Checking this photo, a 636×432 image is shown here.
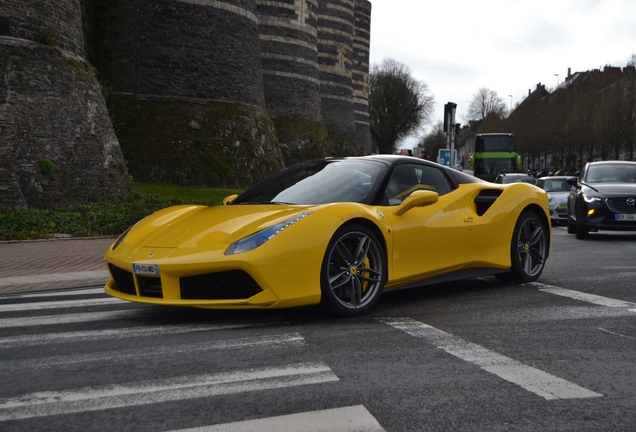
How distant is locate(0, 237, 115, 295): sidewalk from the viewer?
30.2 ft

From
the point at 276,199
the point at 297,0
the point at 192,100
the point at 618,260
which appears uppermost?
the point at 297,0

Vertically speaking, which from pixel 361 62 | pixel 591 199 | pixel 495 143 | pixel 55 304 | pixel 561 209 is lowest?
pixel 561 209

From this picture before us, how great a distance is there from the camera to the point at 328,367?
4.46m

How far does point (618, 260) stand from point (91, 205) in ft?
40.3

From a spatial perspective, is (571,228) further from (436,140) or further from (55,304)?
(436,140)

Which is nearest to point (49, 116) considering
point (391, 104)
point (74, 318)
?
point (74, 318)

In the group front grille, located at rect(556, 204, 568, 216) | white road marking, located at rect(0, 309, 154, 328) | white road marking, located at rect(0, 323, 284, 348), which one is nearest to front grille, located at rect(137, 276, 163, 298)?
white road marking, located at rect(0, 323, 284, 348)

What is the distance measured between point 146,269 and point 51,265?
18.6 feet

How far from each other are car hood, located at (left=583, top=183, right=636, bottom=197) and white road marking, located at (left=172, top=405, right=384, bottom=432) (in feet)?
42.1

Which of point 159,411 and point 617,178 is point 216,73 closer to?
point 617,178

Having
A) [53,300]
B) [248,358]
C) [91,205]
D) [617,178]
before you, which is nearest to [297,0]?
[91,205]

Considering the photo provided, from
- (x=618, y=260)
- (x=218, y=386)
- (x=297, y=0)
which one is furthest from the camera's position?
(x=297, y=0)

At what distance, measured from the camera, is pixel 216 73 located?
101 ft

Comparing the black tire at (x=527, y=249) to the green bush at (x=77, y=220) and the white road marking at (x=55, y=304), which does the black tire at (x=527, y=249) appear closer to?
the white road marking at (x=55, y=304)
